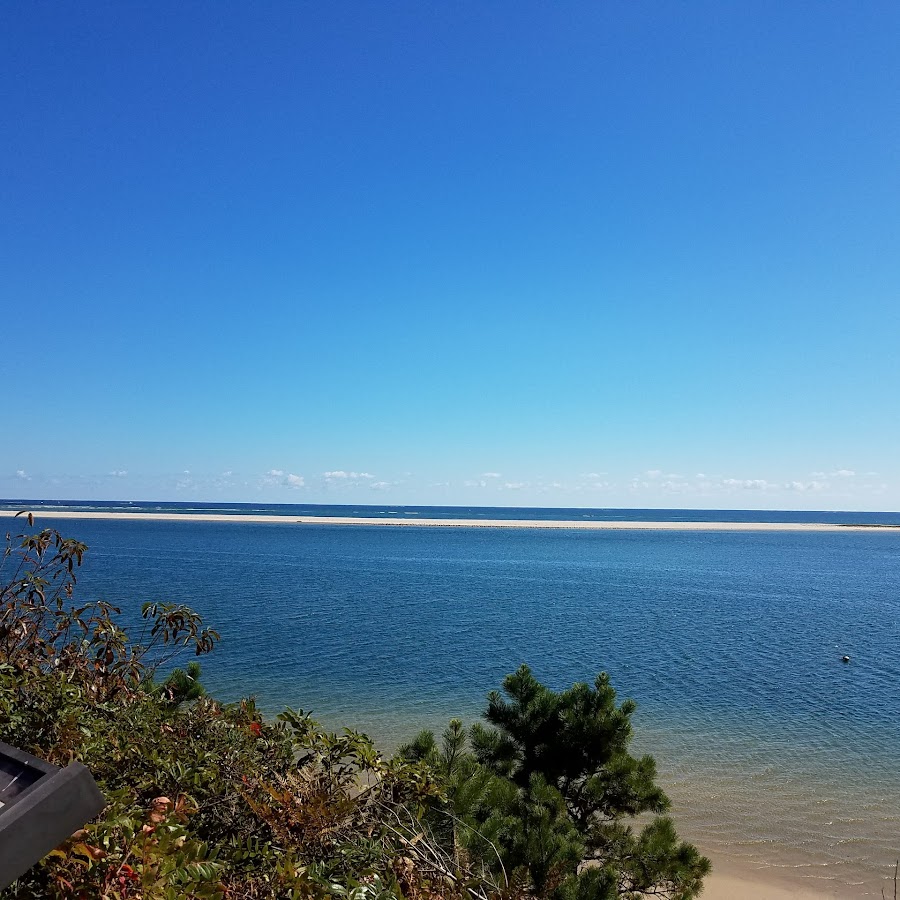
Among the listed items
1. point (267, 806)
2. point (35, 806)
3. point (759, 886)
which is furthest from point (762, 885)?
point (35, 806)

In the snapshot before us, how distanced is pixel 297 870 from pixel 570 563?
6983 centimetres

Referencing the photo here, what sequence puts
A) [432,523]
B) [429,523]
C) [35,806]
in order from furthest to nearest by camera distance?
[432,523] < [429,523] < [35,806]

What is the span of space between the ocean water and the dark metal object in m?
12.8

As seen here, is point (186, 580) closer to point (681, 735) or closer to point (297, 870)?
point (681, 735)

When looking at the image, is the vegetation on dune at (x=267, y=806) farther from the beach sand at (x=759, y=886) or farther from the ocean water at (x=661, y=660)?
the ocean water at (x=661, y=660)

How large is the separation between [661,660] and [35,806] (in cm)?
2757

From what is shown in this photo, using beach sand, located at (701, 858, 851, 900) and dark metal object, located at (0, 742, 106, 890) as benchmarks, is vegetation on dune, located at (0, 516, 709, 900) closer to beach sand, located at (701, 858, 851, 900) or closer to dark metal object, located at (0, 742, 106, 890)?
dark metal object, located at (0, 742, 106, 890)

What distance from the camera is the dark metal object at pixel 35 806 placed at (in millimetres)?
1799

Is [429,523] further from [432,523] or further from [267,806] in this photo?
[267,806]

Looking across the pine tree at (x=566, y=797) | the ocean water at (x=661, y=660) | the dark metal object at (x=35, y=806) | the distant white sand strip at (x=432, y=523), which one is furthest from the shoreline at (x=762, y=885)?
the distant white sand strip at (x=432, y=523)

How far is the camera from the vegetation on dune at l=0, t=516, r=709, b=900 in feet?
9.36

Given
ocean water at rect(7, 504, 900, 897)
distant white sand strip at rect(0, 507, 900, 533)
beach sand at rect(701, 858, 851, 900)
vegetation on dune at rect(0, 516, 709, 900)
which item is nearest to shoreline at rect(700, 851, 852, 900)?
beach sand at rect(701, 858, 851, 900)

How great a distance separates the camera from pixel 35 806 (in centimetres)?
185

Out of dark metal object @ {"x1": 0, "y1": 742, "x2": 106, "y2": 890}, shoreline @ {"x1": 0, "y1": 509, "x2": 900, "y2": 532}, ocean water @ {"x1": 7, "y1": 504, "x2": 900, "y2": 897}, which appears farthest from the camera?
shoreline @ {"x1": 0, "y1": 509, "x2": 900, "y2": 532}
